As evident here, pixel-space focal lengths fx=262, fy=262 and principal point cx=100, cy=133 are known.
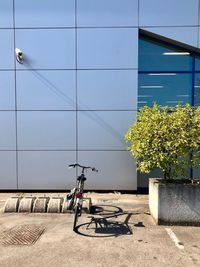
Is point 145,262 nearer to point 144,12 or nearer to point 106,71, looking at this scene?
point 106,71

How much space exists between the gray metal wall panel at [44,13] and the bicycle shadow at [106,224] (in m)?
5.41

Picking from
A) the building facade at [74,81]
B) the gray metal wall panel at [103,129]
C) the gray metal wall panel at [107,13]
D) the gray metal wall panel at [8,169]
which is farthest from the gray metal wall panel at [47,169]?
the gray metal wall panel at [107,13]

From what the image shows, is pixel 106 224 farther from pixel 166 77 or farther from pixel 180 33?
pixel 180 33

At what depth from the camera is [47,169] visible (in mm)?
8070

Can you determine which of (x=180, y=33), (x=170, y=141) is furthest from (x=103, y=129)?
(x=180, y=33)

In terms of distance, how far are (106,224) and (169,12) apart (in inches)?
246

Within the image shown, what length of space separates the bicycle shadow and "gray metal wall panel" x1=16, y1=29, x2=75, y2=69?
4.30 metres

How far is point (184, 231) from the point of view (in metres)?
5.14

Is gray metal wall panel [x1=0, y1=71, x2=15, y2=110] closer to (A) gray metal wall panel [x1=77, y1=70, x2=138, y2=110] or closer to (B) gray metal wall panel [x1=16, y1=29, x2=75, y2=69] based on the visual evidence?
(B) gray metal wall panel [x1=16, y1=29, x2=75, y2=69]

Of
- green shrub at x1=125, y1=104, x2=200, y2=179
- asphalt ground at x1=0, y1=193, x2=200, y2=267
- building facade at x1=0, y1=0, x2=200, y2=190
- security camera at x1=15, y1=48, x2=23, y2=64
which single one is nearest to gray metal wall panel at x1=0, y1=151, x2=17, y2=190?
building facade at x1=0, y1=0, x2=200, y2=190

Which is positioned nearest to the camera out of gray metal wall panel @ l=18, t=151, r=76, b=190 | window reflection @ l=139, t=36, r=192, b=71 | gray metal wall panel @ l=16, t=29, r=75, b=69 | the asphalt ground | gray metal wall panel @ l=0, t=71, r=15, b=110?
the asphalt ground

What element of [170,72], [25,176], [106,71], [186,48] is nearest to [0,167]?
[25,176]

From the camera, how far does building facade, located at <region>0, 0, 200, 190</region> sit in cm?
778

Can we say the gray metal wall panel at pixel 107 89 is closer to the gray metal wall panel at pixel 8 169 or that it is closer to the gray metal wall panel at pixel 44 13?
the gray metal wall panel at pixel 44 13
